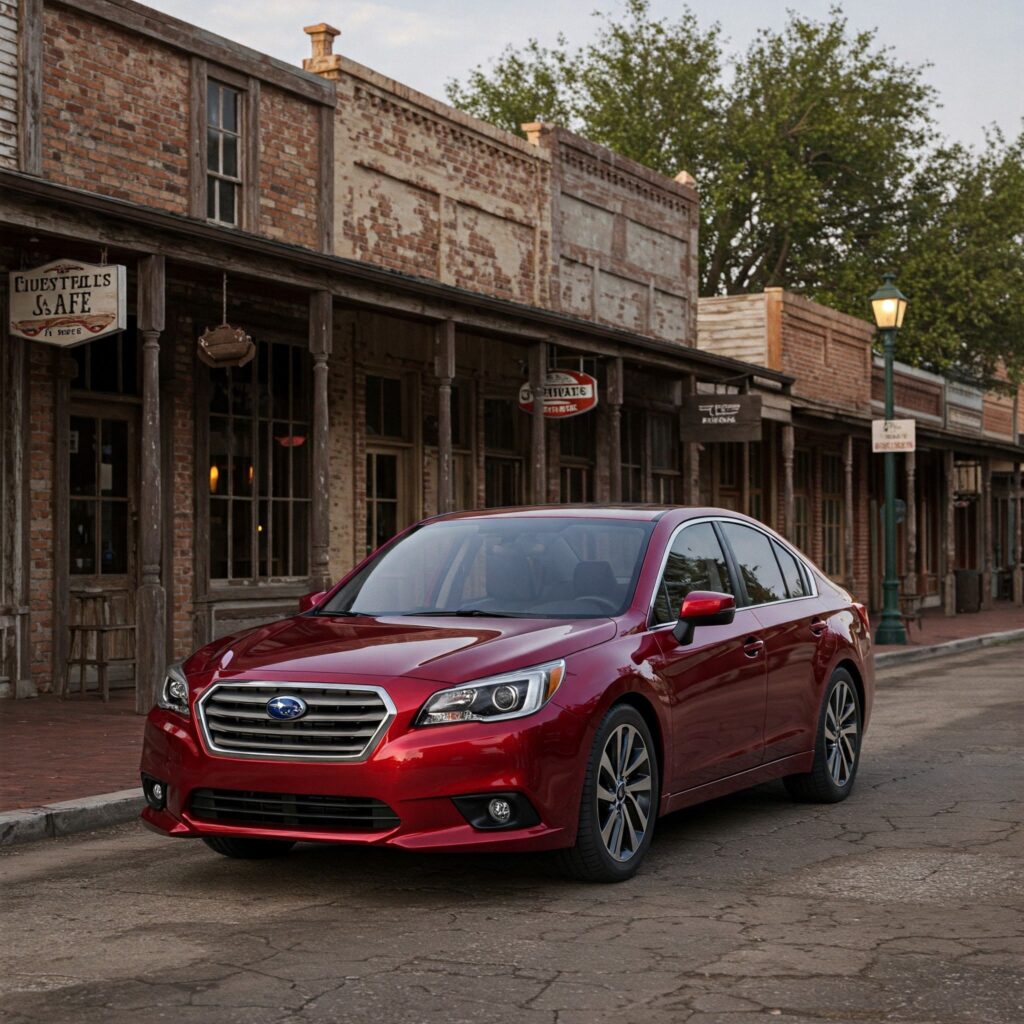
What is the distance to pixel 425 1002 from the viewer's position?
16.3ft

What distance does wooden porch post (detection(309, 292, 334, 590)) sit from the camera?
1420 centimetres

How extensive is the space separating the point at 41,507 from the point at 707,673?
26.9 feet

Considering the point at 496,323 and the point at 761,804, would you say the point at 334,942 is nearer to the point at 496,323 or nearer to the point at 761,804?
the point at 761,804

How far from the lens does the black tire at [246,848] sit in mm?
7184

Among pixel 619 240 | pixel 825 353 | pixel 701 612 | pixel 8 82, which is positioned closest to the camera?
pixel 701 612

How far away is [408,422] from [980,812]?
11405 mm

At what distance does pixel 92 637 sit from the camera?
14617 millimetres

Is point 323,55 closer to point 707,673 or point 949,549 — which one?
point 707,673

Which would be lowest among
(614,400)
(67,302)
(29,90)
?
(614,400)

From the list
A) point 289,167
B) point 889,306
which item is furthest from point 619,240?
point 289,167

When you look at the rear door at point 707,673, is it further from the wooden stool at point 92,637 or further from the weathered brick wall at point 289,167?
the weathered brick wall at point 289,167

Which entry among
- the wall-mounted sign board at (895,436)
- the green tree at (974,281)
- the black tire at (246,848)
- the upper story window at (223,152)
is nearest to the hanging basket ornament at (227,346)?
the upper story window at (223,152)

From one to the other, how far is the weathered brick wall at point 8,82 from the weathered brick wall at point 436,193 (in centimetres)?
459

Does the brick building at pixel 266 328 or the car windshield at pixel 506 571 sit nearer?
the car windshield at pixel 506 571
